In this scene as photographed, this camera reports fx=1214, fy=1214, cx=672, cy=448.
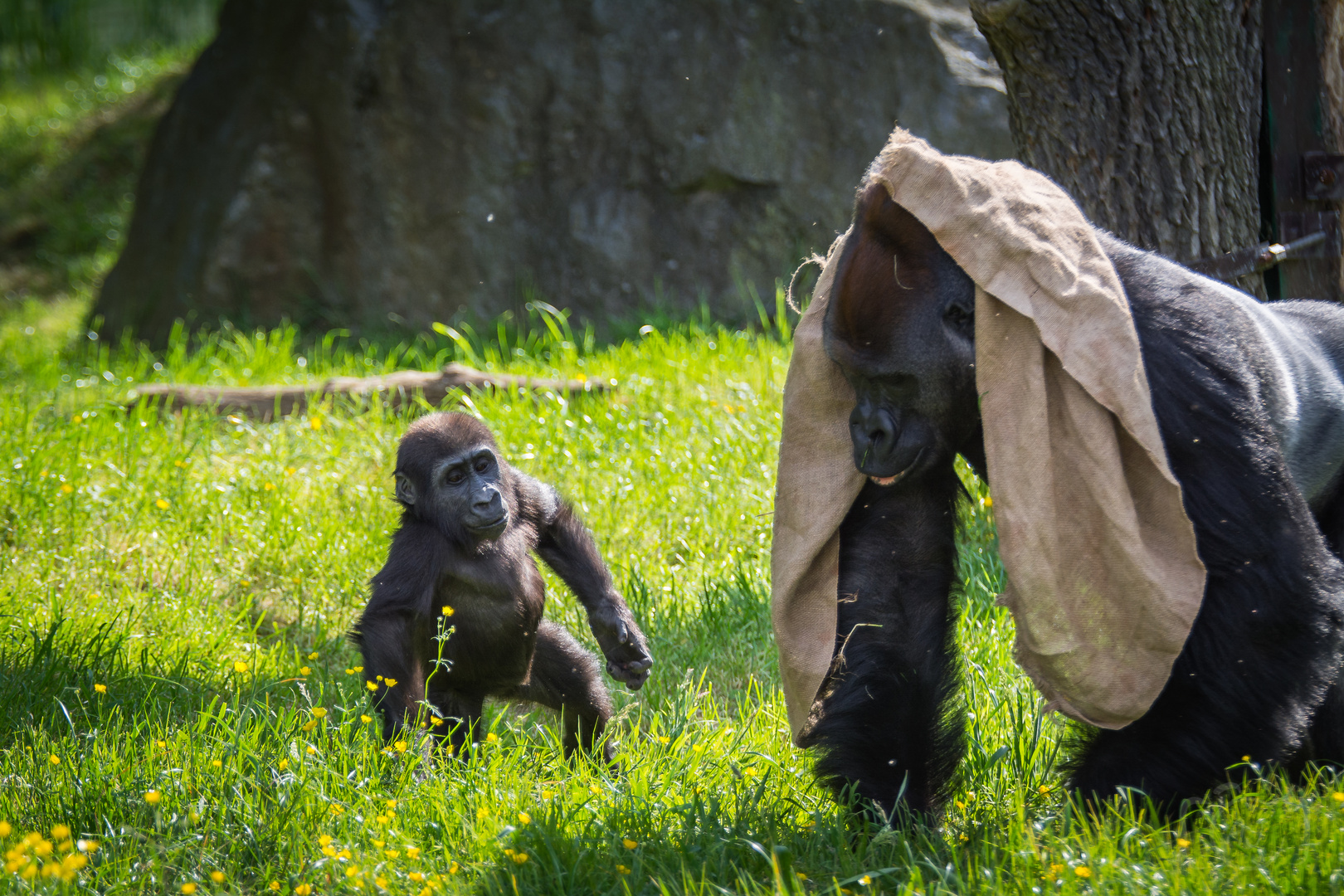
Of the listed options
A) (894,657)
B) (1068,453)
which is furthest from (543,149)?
(1068,453)

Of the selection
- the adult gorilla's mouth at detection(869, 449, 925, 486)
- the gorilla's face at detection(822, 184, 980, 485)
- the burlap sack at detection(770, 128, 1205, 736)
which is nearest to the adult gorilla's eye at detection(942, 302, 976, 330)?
the gorilla's face at detection(822, 184, 980, 485)

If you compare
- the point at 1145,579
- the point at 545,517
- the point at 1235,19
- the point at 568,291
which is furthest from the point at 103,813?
the point at 568,291

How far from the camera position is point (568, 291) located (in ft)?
25.6

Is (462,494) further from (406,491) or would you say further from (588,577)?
(588,577)

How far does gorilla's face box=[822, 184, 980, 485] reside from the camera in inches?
98.3

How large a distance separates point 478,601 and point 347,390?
9.40 ft

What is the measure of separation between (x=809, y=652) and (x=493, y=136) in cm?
606

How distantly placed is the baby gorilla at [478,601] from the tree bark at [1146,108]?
1.99 m

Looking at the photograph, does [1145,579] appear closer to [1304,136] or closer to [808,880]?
[808,880]

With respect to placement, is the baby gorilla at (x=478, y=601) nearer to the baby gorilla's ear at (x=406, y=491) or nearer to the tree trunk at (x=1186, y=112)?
the baby gorilla's ear at (x=406, y=491)

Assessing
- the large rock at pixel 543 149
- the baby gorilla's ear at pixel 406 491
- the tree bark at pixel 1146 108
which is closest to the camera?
the baby gorilla's ear at pixel 406 491

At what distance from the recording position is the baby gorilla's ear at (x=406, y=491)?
11.4 ft

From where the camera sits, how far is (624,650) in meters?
3.37

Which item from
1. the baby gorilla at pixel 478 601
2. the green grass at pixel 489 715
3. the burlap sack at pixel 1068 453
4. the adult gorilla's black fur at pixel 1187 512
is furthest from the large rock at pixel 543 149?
the burlap sack at pixel 1068 453
